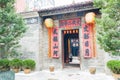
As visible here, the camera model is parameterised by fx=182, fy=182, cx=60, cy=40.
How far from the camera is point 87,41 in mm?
9383

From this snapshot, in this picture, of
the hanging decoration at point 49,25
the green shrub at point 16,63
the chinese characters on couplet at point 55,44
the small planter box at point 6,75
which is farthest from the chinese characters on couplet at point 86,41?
the small planter box at point 6,75

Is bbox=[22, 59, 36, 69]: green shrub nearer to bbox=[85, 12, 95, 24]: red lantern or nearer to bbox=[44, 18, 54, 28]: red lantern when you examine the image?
bbox=[44, 18, 54, 28]: red lantern

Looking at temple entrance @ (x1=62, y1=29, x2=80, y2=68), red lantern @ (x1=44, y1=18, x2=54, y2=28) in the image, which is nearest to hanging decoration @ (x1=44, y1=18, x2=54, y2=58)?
red lantern @ (x1=44, y1=18, x2=54, y2=28)

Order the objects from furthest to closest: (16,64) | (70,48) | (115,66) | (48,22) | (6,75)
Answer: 1. (70,48)
2. (48,22)
3. (16,64)
4. (115,66)
5. (6,75)

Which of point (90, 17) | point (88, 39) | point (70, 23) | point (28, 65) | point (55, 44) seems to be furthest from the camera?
point (55, 44)

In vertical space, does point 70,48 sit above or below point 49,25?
below

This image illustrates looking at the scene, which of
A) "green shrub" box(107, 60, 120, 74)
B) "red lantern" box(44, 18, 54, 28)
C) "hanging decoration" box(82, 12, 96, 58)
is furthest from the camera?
"red lantern" box(44, 18, 54, 28)

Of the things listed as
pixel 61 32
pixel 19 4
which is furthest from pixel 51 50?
pixel 19 4

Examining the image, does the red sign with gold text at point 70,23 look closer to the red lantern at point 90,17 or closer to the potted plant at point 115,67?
the red lantern at point 90,17

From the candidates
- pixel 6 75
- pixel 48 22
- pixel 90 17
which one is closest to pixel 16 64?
pixel 48 22

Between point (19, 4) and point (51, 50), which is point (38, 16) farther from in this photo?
point (19, 4)

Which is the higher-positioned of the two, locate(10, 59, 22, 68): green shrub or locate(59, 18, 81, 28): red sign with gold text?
locate(59, 18, 81, 28): red sign with gold text

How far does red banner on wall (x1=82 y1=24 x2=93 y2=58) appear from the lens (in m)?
9.31

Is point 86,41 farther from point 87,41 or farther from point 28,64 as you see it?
point 28,64
